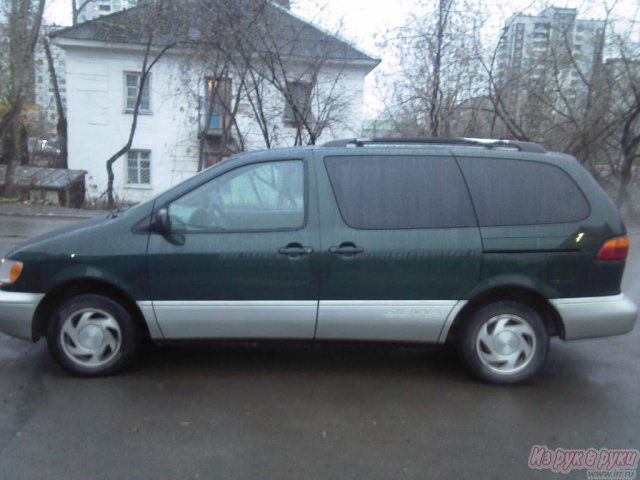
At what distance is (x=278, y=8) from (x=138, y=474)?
11116 millimetres

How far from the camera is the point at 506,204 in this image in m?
4.04

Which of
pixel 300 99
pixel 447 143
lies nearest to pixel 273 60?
pixel 300 99

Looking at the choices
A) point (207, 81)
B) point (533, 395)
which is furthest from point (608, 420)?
point (207, 81)

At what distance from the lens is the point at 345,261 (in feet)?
12.8

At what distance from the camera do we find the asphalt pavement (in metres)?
3.03

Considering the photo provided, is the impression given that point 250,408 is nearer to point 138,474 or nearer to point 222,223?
point 138,474

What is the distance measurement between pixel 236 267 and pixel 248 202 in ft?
1.64

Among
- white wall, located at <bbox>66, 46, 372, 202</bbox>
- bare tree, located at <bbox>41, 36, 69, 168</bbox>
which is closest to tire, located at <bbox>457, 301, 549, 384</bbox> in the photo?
white wall, located at <bbox>66, 46, 372, 202</bbox>

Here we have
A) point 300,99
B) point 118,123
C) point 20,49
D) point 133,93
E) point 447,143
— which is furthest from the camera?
point 133,93

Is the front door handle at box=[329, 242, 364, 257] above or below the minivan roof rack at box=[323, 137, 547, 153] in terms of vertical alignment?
below

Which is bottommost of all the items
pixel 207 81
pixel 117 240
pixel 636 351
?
pixel 636 351

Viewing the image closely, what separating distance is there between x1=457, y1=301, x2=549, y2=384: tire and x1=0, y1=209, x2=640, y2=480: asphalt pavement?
143mm

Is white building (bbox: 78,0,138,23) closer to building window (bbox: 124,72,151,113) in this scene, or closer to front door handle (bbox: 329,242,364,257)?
building window (bbox: 124,72,151,113)

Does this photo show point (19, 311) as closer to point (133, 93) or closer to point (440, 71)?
point (440, 71)
